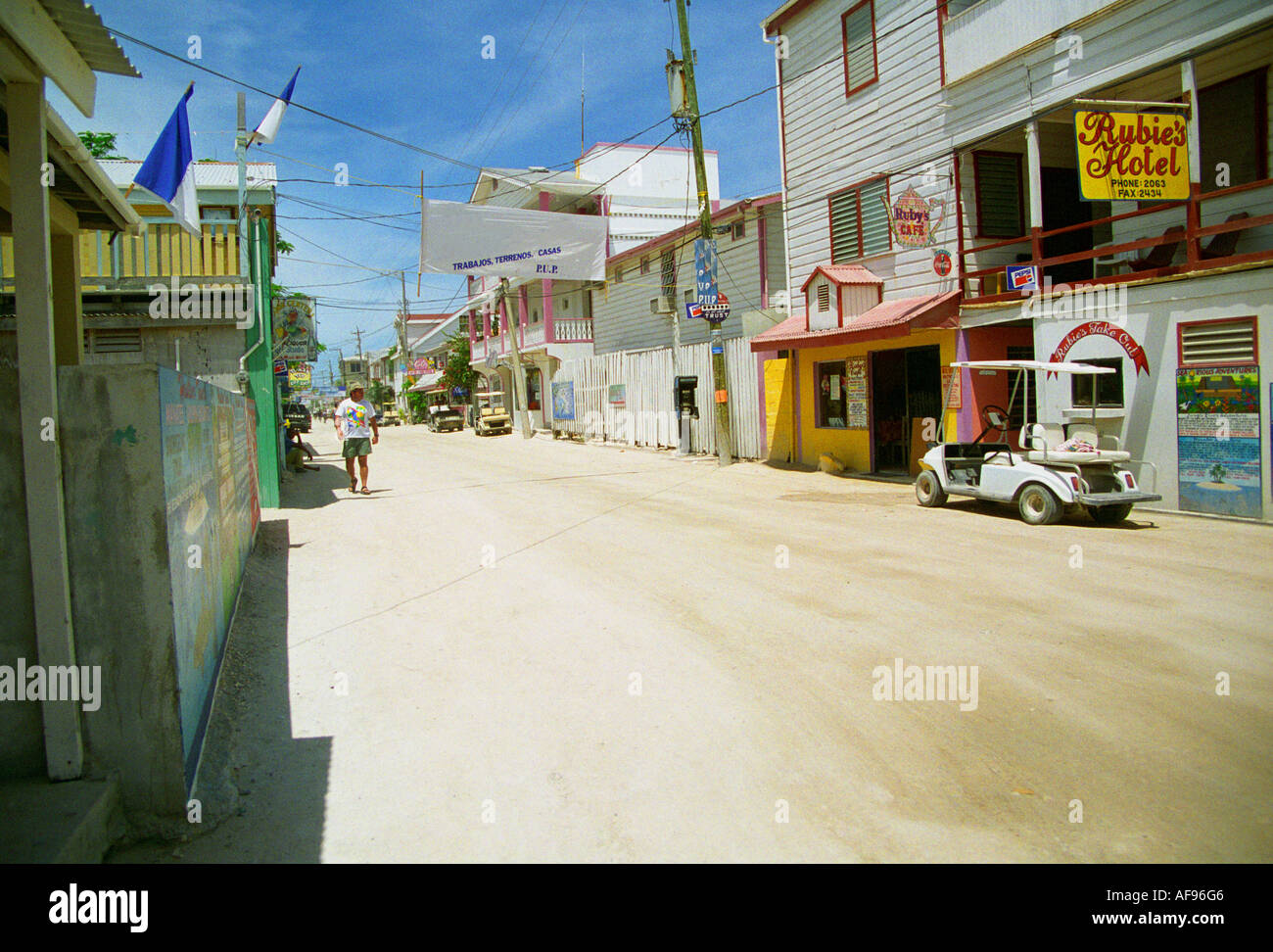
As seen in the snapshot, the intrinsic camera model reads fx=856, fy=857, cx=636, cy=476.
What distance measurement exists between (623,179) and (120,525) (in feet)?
120

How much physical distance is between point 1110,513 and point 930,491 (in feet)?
7.90

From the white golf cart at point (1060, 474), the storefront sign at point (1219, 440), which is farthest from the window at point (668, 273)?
the storefront sign at point (1219, 440)

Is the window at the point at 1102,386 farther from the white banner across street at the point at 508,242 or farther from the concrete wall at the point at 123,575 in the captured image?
the white banner across street at the point at 508,242

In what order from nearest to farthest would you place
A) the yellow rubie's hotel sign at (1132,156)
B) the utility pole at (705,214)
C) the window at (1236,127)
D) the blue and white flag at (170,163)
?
the blue and white flag at (170,163) → the yellow rubie's hotel sign at (1132,156) → the window at (1236,127) → the utility pole at (705,214)

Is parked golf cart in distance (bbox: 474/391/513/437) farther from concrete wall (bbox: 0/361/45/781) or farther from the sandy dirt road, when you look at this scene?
concrete wall (bbox: 0/361/45/781)

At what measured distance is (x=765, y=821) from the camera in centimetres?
370

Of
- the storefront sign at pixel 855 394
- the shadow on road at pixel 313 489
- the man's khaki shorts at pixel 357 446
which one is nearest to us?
the shadow on road at pixel 313 489

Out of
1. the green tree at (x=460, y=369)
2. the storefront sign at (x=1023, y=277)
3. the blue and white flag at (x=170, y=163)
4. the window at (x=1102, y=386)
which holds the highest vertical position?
the green tree at (x=460, y=369)

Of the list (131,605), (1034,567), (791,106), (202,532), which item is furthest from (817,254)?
(131,605)

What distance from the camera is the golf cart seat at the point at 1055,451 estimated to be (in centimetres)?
1019

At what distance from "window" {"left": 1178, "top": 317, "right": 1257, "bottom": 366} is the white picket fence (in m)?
10.4

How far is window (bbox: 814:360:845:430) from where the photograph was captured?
58.1ft

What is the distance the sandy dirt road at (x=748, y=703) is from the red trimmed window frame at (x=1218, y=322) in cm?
193
